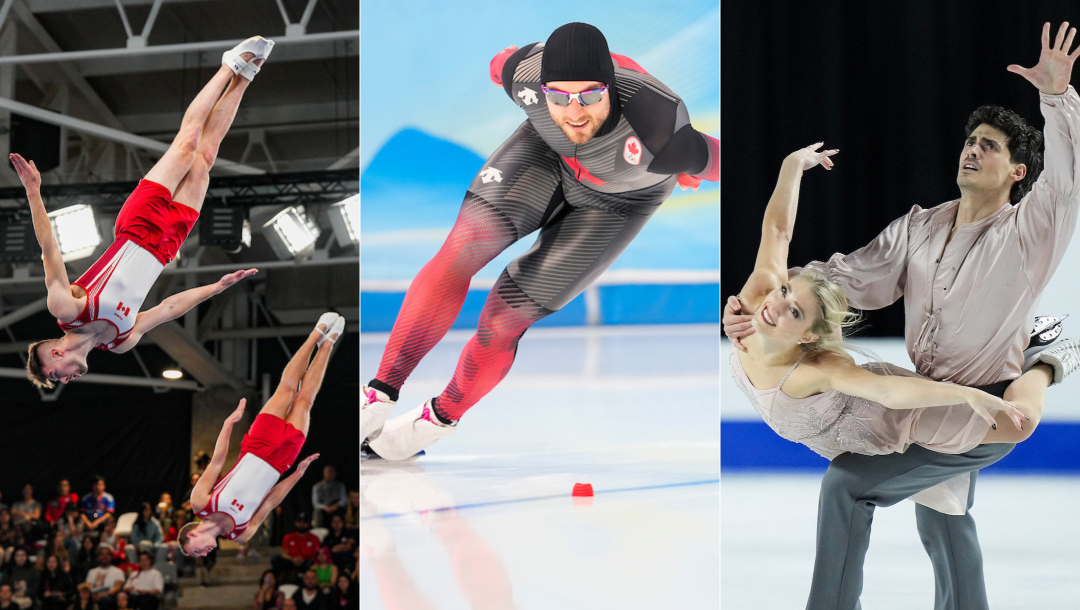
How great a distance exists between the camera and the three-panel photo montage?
2.94m

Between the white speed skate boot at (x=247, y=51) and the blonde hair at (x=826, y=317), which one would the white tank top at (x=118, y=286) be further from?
the blonde hair at (x=826, y=317)

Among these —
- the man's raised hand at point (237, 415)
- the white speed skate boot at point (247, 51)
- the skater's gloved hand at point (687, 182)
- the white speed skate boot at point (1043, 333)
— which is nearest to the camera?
the white speed skate boot at point (1043, 333)

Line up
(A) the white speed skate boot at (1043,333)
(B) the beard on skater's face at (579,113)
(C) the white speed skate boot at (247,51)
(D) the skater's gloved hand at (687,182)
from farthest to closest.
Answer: (C) the white speed skate boot at (247,51)
(D) the skater's gloved hand at (687,182)
(B) the beard on skater's face at (579,113)
(A) the white speed skate boot at (1043,333)

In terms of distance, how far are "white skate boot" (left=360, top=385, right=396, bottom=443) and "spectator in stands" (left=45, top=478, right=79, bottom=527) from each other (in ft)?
5.85

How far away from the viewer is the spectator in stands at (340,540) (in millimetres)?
3953

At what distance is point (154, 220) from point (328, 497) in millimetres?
1358

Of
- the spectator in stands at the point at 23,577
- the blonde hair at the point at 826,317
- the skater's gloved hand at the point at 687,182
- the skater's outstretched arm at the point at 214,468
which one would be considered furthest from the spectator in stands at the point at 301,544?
the blonde hair at the point at 826,317

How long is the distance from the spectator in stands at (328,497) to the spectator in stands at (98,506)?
1.11 metres

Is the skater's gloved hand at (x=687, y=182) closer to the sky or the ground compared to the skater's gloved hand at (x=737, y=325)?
closer to the sky

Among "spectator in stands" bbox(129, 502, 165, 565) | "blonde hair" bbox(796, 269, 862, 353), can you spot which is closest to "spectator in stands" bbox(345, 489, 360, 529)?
"spectator in stands" bbox(129, 502, 165, 565)

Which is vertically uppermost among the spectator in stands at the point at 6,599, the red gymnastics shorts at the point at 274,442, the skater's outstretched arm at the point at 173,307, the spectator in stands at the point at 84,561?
the skater's outstretched arm at the point at 173,307

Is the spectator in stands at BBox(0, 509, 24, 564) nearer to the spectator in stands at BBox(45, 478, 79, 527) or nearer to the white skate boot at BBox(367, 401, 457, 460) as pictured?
the spectator in stands at BBox(45, 478, 79, 527)

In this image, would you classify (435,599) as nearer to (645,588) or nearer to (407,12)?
(645,588)

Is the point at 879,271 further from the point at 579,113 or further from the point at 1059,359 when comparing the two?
the point at 579,113
